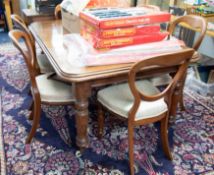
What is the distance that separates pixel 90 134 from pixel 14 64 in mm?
1725

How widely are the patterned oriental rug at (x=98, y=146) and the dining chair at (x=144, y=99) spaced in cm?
14

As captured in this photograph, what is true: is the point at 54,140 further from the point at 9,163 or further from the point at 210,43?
the point at 210,43

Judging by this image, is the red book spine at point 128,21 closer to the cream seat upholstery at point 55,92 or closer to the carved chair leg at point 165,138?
the cream seat upholstery at point 55,92

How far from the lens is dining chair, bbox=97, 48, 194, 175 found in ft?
3.96

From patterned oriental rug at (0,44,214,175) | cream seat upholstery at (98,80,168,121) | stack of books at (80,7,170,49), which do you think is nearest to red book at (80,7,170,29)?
stack of books at (80,7,170,49)

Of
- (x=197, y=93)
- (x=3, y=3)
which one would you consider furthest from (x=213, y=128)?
(x=3, y=3)

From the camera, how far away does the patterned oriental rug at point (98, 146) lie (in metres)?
1.56

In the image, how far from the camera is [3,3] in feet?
13.4

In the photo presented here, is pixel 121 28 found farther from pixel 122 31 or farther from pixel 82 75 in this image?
pixel 82 75

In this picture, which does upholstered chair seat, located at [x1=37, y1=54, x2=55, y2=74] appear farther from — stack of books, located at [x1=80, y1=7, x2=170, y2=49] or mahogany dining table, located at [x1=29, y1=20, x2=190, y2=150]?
stack of books, located at [x1=80, y1=7, x2=170, y2=49]

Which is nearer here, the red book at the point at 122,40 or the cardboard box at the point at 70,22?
the red book at the point at 122,40

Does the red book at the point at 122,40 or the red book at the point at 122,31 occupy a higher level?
the red book at the point at 122,31

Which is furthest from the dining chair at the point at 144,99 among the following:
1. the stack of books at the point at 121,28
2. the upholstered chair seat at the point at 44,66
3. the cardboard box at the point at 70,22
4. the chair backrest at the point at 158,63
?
the upholstered chair seat at the point at 44,66

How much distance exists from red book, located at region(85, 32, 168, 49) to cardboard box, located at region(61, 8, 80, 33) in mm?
331
